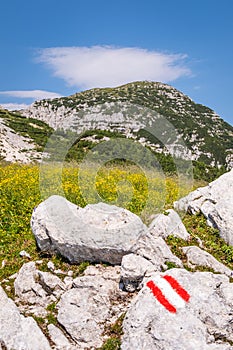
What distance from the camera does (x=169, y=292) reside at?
29.0ft

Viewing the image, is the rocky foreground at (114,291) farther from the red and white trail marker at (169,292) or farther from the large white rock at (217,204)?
the large white rock at (217,204)

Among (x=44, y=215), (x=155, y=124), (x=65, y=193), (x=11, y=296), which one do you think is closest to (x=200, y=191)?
(x=155, y=124)

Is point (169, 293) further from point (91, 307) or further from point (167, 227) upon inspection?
point (167, 227)

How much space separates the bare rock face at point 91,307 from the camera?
886 centimetres

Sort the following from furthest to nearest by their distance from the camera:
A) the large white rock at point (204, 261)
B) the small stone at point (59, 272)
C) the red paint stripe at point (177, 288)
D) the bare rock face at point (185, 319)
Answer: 1. the large white rock at point (204, 261)
2. the small stone at point (59, 272)
3. the red paint stripe at point (177, 288)
4. the bare rock face at point (185, 319)

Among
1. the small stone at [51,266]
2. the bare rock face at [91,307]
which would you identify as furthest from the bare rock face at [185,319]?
the small stone at [51,266]

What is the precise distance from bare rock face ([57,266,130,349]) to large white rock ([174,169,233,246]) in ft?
18.5

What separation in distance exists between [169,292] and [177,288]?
0.26 m

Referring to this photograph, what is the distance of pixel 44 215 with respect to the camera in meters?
12.0

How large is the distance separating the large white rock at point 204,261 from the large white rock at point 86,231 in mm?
1805

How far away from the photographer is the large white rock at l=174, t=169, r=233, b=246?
46.2 ft

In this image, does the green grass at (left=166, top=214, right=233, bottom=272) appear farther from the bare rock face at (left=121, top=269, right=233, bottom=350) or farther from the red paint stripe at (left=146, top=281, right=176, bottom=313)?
the red paint stripe at (left=146, top=281, right=176, bottom=313)

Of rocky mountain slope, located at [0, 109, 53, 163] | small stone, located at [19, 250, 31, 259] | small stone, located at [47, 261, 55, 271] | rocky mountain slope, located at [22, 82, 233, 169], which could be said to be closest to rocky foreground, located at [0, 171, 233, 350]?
small stone, located at [47, 261, 55, 271]

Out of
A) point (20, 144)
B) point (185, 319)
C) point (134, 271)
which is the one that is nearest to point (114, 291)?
point (134, 271)
